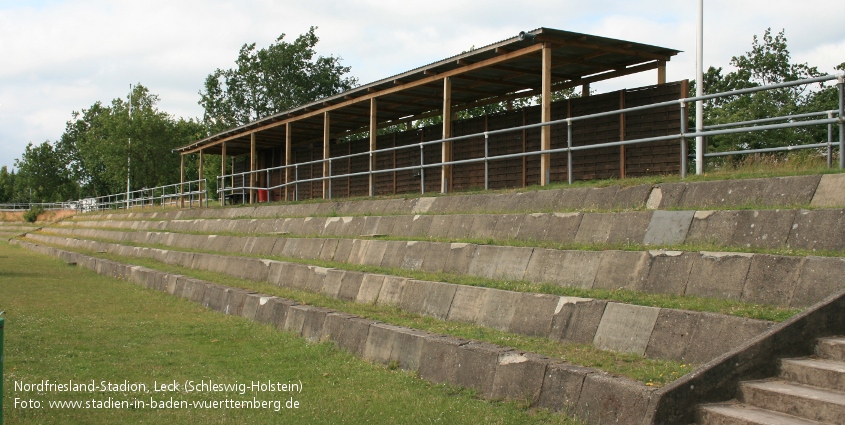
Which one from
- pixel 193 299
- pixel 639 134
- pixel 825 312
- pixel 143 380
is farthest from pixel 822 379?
pixel 193 299

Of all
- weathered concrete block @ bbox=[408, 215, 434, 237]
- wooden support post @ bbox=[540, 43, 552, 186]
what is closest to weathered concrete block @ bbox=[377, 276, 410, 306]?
weathered concrete block @ bbox=[408, 215, 434, 237]

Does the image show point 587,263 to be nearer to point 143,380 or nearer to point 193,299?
point 143,380

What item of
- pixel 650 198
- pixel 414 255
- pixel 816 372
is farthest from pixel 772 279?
pixel 414 255

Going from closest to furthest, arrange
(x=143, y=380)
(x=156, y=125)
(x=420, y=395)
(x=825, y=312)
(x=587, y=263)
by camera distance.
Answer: (x=825, y=312) → (x=420, y=395) → (x=143, y=380) → (x=587, y=263) → (x=156, y=125)

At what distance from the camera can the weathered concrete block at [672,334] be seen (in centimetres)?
520

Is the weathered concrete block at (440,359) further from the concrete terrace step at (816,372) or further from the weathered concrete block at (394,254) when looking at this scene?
the weathered concrete block at (394,254)

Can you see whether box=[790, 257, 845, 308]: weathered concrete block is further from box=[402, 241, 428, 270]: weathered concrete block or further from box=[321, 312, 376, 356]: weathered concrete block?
box=[402, 241, 428, 270]: weathered concrete block

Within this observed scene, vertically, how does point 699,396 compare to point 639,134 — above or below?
below

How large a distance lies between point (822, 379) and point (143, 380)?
544 cm

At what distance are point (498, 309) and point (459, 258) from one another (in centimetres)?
197

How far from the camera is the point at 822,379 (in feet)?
14.1

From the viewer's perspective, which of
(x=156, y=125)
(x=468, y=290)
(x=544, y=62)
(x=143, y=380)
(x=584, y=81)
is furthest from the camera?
(x=156, y=125)

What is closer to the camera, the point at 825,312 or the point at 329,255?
the point at 825,312

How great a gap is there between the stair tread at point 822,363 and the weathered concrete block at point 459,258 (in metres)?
4.62
